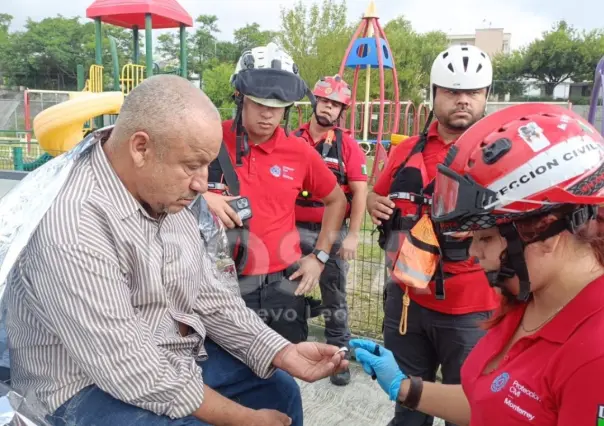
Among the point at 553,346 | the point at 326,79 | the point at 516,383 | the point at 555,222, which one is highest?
the point at 326,79

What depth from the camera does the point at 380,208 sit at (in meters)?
3.09

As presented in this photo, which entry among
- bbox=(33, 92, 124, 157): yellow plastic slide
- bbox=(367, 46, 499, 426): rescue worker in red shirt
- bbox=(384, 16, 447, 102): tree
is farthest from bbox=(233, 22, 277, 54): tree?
bbox=(367, 46, 499, 426): rescue worker in red shirt

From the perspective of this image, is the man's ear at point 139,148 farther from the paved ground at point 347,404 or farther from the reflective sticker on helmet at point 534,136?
the paved ground at point 347,404

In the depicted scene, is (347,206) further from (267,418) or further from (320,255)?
(267,418)

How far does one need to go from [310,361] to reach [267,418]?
1.08 ft

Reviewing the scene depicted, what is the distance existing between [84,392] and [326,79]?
4.07m

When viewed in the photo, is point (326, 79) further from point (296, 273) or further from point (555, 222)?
point (555, 222)

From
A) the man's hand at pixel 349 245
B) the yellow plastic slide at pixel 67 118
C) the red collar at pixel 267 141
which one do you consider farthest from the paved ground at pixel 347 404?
the yellow plastic slide at pixel 67 118

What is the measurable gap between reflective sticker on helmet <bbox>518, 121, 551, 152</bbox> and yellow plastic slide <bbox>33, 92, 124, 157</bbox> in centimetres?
652

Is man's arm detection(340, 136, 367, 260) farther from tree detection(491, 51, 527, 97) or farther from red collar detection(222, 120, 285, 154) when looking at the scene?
tree detection(491, 51, 527, 97)

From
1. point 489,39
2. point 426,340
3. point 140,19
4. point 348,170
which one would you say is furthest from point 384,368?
point 489,39

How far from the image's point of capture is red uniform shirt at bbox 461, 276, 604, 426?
3.96ft

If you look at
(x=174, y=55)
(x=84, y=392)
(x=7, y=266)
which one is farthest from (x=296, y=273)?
(x=174, y=55)

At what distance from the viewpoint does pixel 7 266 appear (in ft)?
4.93
